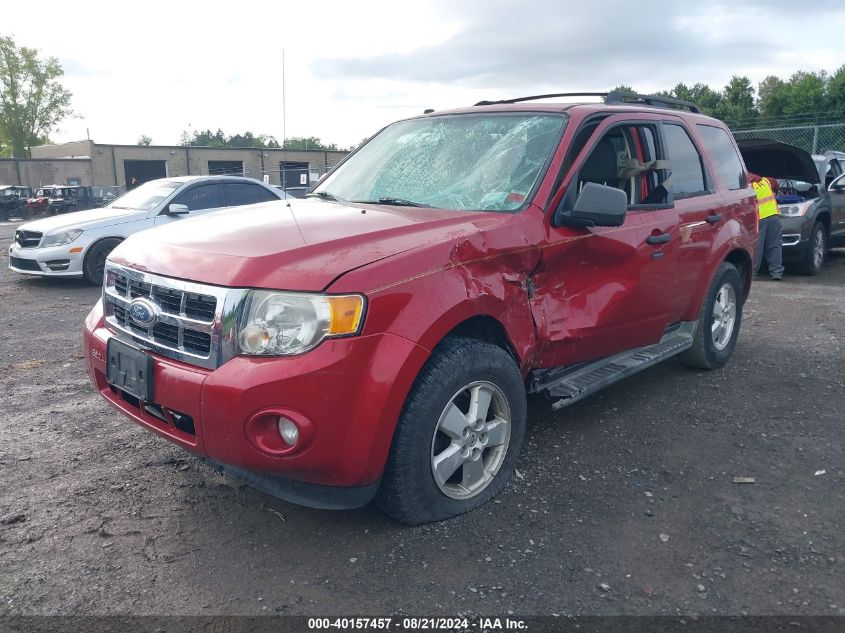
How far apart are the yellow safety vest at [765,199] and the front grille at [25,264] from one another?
30.8ft

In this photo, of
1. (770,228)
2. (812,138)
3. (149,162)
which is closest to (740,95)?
(812,138)

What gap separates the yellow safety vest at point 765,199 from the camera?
8617 millimetres

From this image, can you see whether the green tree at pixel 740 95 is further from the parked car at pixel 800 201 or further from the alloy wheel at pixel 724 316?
the alloy wheel at pixel 724 316

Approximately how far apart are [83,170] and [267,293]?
4848 centimetres

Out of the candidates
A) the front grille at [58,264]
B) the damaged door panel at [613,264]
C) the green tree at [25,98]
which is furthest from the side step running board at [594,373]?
the green tree at [25,98]

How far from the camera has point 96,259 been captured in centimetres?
959

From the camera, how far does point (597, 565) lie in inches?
112

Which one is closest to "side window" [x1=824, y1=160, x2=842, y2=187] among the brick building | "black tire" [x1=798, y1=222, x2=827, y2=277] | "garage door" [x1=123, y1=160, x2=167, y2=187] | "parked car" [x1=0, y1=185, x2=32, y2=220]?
"black tire" [x1=798, y1=222, x2=827, y2=277]

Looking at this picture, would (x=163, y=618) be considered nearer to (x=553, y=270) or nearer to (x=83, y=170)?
(x=553, y=270)

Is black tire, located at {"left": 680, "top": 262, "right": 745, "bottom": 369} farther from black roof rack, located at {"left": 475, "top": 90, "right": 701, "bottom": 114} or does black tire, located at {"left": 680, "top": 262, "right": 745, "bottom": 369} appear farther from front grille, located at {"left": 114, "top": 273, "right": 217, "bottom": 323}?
front grille, located at {"left": 114, "top": 273, "right": 217, "bottom": 323}

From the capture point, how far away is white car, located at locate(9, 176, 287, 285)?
31.1 feet

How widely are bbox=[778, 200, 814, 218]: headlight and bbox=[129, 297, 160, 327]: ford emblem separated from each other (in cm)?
959

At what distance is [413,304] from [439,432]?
63 cm

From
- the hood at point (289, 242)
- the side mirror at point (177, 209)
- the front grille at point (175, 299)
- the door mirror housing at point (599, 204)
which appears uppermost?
the door mirror housing at point (599, 204)
